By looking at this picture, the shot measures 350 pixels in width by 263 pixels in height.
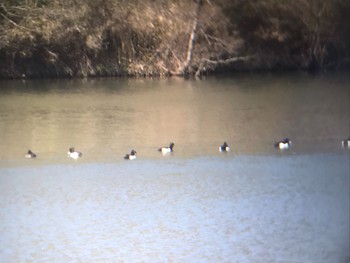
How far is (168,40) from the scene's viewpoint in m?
22.3

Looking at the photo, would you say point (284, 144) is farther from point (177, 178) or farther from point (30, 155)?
point (30, 155)

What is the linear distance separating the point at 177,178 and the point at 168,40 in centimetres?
1182

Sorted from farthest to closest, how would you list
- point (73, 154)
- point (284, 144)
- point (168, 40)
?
point (168, 40) < point (284, 144) < point (73, 154)

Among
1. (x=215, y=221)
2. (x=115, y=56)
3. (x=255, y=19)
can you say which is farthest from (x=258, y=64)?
(x=215, y=221)

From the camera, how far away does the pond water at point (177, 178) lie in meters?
8.18

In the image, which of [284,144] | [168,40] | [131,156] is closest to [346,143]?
[284,144]

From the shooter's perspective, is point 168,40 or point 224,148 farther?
point 168,40

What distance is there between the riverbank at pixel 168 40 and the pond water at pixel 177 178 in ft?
13.2

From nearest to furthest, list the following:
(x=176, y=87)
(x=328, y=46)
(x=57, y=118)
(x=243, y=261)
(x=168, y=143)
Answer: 1. (x=243, y=261)
2. (x=168, y=143)
3. (x=57, y=118)
4. (x=176, y=87)
5. (x=328, y=46)

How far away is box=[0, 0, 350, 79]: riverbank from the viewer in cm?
2195

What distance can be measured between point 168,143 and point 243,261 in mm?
5315

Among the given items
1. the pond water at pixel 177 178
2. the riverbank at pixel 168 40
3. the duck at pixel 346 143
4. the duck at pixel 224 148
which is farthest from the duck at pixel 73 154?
the riverbank at pixel 168 40

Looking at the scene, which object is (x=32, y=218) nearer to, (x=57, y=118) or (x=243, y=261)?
(x=243, y=261)

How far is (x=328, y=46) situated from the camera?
22.0m
